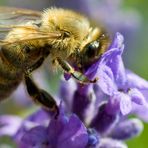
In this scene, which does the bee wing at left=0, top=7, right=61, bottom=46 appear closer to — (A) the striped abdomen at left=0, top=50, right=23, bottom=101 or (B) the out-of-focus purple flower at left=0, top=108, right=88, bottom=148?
(A) the striped abdomen at left=0, top=50, right=23, bottom=101

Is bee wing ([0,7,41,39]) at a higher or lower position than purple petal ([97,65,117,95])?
higher

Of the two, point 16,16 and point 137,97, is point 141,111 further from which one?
point 16,16

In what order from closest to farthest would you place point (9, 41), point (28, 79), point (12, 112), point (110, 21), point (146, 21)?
point (9, 41), point (28, 79), point (12, 112), point (110, 21), point (146, 21)

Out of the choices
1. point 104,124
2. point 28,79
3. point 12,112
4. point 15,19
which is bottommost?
point 12,112

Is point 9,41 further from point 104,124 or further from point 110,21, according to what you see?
point 110,21

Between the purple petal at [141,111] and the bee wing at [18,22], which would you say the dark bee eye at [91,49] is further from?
the purple petal at [141,111]

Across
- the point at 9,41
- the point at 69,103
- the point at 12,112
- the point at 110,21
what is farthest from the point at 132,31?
the point at 9,41

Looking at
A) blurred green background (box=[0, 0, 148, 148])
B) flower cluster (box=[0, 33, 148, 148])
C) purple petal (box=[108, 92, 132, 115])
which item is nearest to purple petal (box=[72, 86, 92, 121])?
flower cluster (box=[0, 33, 148, 148])
